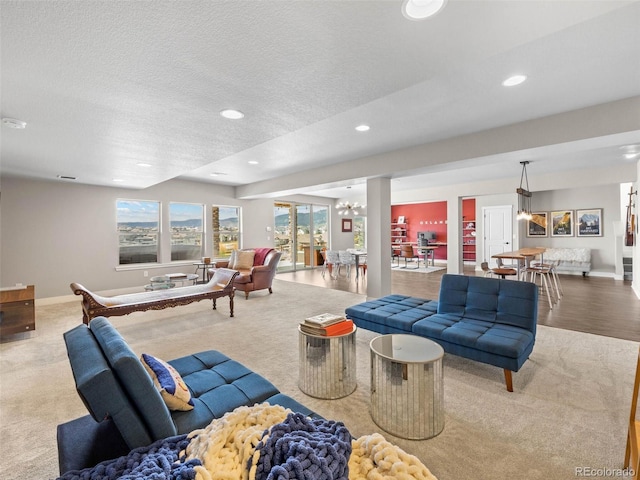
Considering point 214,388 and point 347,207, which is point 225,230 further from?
point 214,388

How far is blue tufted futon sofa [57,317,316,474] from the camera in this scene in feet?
3.75

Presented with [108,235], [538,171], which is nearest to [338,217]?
[538,171]

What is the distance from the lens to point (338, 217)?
38.5 ft

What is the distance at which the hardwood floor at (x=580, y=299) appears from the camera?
409cm

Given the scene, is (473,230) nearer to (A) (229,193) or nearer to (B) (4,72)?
(A) (229,193)

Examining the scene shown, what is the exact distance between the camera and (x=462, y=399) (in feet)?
7.83

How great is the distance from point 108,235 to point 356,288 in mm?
5727

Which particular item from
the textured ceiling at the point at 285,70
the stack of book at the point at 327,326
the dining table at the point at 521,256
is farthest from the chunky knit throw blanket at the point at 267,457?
the dining table at the point at 521,256

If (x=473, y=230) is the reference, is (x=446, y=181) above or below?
above

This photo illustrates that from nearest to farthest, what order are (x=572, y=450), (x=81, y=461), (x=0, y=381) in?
(x=81, y=461) < (x=572, y=450) < (x=0, y=381)

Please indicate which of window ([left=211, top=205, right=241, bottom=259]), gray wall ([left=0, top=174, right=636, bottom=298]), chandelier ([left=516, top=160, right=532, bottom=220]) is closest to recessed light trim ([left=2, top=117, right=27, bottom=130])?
gray wall ([left=0, top=174, right=636, bottom=298])

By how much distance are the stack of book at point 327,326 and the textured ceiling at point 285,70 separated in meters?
1.82

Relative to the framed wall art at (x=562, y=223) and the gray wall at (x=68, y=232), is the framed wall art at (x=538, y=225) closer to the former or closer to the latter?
the framed wall art at (x=562, y=223)

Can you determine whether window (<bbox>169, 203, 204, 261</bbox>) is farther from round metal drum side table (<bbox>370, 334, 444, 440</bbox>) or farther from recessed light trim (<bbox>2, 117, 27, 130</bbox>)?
round metal drum side table (<bbox>370, 334, 444, 440</bbox>)
